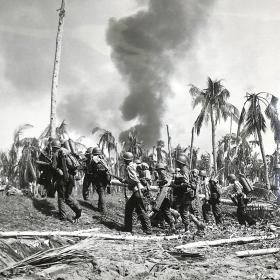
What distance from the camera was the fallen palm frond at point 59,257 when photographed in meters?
5.61

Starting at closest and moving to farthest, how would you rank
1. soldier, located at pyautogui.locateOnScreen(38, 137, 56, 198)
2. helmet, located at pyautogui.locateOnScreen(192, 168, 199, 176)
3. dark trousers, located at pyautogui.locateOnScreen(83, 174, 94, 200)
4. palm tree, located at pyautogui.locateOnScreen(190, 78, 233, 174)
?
1. soldier, located at pyautogui.locateOnScreen(38, 137, 56, 198)
2. dark trousers, located at pyautogui.locateOnScreen(83, 174, 94, 200)
3. helmet, located at pyautogui.locateOnScreen(192, 168, 199, 176)
4. palm tree, located at pyautogui.locateOnScreen(190, 78, 233, 174)

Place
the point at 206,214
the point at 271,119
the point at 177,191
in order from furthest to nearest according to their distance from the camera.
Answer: the point at 271,119 < the point at 206,214 < the point at 177,191

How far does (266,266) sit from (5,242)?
454 centimetres

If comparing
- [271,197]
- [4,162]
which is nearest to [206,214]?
[271,197]

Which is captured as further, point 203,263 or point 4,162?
point 4,162

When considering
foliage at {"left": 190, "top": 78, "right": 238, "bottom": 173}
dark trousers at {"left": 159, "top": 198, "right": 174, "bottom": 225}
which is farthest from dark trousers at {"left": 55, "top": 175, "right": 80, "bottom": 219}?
foliage at {"left": 190, "top": 78, "right": 238, "bottom": 173}

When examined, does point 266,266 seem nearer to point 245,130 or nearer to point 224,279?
point 224,279

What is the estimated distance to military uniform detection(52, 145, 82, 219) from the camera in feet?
31.0

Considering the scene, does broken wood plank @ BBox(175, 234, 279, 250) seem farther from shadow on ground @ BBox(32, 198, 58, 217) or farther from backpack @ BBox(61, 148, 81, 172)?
shadow on ground @ BBox(32, 198, 58, 217)

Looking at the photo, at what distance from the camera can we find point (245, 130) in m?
22.6

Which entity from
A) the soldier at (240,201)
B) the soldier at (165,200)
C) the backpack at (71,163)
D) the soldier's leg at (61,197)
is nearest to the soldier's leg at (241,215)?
the soldier at (240,201)

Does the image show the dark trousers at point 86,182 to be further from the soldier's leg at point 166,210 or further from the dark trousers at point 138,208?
the dark trousers at point 138,208

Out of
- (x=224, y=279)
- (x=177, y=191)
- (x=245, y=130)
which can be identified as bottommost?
(x=224, y=279)

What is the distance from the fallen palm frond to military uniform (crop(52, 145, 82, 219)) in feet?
10.9
